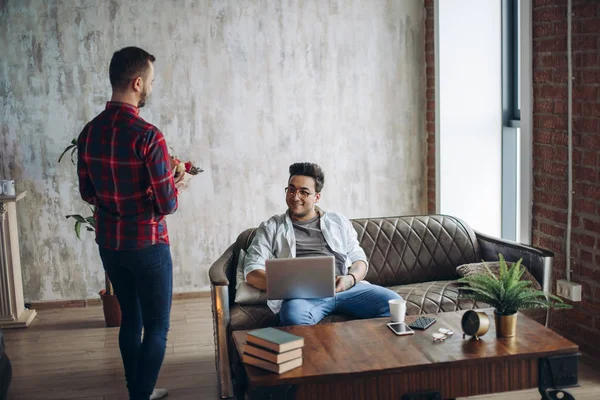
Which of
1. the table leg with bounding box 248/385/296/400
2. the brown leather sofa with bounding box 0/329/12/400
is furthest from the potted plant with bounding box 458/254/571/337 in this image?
the brown leather sofa with bounding box 0/329/12/400

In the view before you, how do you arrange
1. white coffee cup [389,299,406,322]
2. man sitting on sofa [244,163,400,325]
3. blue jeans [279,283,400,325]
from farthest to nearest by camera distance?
man sitting on sofa [244,163,400,325] → blue jeans [279,283,400,325] → white coffee cup [389,299,406,322]

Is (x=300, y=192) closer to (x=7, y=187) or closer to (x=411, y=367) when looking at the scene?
(x=411, y=367)

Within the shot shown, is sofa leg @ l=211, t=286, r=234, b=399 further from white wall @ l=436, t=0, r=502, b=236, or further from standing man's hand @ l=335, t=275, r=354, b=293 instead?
white wall @ l=436, t=0, r=502, b=236

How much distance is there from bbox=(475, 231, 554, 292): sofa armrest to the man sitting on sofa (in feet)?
2.43

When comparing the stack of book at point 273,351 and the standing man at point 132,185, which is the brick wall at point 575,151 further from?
the standing man at point 132,185

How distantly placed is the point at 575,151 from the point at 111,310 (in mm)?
3069

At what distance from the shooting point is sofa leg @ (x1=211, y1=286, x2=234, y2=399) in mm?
3549

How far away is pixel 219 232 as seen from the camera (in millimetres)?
5660

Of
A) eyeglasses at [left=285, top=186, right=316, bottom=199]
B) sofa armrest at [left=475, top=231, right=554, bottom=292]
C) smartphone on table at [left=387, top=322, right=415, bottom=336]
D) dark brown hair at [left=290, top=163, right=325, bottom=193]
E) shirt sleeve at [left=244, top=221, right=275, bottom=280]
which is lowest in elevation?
smartphone on table at [left=387, top=322, right=415, bottom=336]

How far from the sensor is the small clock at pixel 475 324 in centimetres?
295

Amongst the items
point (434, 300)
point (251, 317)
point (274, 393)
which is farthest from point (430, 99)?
point (274, 393)

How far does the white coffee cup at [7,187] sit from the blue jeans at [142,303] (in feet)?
6.71

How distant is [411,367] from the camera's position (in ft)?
8.88

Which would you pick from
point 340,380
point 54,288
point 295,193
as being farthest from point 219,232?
point 340,380
